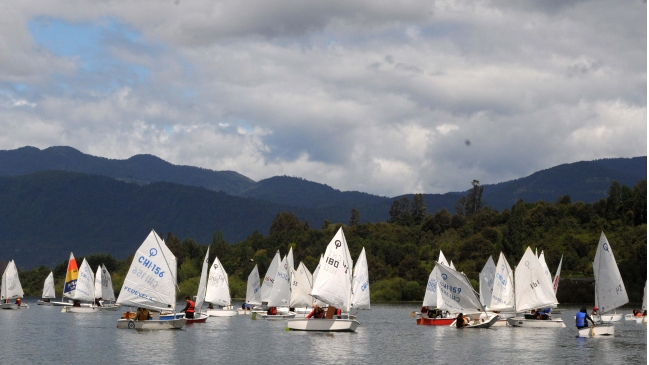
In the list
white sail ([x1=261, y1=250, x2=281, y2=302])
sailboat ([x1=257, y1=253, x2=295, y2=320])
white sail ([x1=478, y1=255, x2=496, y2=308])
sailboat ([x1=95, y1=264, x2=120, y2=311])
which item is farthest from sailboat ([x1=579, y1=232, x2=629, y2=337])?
sailboat ([x1=95, y1=264, x2=120, y2=311])

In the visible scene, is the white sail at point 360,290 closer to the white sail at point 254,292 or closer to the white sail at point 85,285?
the white sail at point 254,292

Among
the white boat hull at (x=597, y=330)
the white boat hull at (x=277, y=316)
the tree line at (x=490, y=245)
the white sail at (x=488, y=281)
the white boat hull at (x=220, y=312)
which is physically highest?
the tree line at (x=490, y=245)

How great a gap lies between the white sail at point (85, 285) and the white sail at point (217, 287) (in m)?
22.1

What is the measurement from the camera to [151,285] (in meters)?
65.3

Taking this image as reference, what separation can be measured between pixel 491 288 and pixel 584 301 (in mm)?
50835

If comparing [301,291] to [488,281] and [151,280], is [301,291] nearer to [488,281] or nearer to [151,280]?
[488,281]

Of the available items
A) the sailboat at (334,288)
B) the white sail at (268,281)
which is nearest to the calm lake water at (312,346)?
the sailboat at (334,288)

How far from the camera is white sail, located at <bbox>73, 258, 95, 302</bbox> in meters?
110

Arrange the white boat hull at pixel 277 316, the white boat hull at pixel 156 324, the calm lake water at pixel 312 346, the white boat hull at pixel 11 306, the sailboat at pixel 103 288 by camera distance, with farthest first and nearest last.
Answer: the sailboat at pixel 103 288 < the white boat hull at pixel 11 306 < the white boat hull at pixel 277 316 < the white boat hull at pixel 156 324 < the calm lake water at pixel 312 346

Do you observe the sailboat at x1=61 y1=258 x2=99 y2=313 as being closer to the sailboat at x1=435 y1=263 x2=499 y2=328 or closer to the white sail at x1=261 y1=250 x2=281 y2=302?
the white sail at x1=261 y1=250 x2=281 y2=302

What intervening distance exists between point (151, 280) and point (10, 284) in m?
62.5

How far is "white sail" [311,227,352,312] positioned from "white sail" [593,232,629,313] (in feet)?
55.1

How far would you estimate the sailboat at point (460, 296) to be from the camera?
7150 centimetres

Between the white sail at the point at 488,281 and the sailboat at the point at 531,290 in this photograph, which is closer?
the sailboat at the point at 531,290
